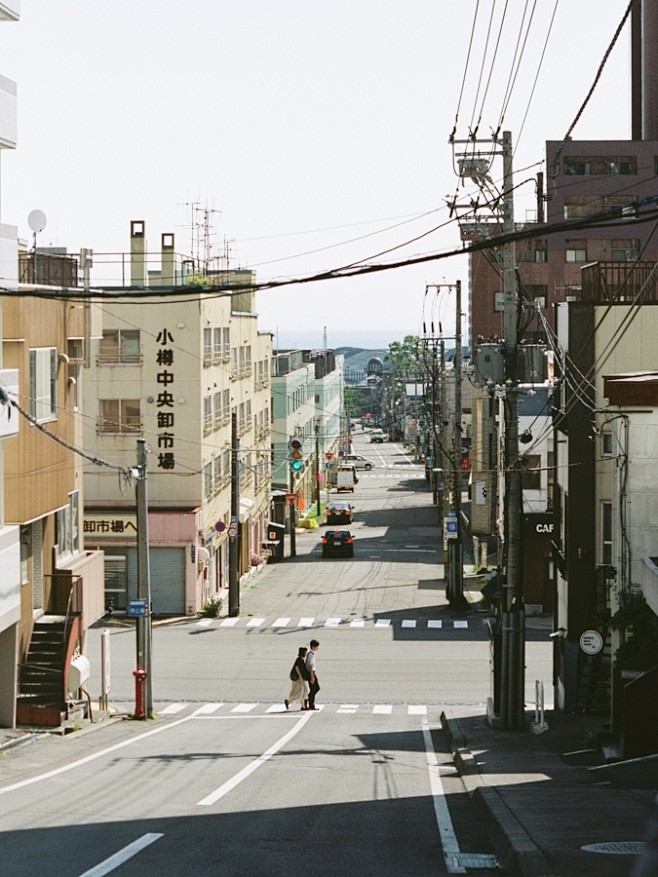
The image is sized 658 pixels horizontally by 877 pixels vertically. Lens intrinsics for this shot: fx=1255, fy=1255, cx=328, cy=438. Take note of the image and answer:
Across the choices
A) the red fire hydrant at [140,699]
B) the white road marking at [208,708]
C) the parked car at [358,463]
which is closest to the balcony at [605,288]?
the red fire hydrant at [140,699]

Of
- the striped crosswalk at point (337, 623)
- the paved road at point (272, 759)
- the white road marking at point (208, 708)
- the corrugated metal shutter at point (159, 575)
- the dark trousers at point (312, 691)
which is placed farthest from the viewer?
the corrugated metal shutter at point (159, 575)

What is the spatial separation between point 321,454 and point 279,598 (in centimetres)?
7139

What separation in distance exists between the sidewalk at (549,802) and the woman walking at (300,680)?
22.1ft

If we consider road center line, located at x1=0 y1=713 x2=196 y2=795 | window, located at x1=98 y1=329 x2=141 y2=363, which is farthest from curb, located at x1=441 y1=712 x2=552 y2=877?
window, located at x1=98 y1=329 x2=141 y2=363

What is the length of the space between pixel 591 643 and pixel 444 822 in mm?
12720

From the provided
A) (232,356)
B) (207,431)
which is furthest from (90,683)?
(232,356)

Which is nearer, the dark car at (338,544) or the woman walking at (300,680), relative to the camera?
the woman walking at (300,680)

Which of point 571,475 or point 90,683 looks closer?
point 571,475

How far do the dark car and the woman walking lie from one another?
37.4 metres

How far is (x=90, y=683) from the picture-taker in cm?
3662

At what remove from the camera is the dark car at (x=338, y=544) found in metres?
70.7

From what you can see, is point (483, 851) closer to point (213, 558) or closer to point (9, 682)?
point (9, 682)

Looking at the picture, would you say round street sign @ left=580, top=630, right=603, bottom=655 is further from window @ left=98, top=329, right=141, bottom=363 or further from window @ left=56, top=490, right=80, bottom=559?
window @ left=98, top=329, right=141, bottom=363

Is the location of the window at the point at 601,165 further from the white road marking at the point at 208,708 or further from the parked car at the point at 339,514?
the white road marking at the point at 208,708
